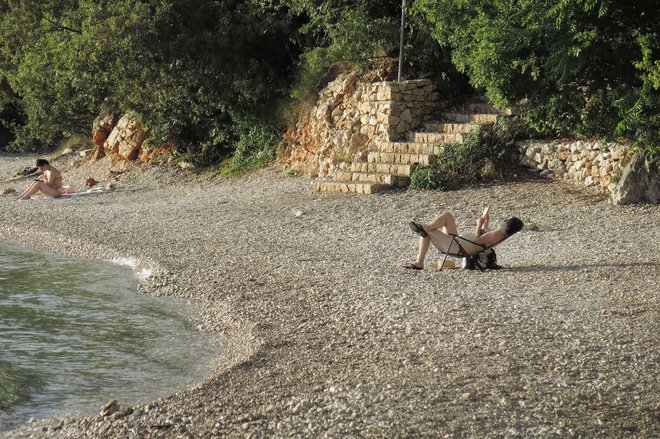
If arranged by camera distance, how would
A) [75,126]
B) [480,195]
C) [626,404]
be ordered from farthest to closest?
1. [75,126]
2. [480,195]
3. [626,404]

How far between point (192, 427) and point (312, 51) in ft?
50.0

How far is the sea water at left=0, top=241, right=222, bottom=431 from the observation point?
857 cm

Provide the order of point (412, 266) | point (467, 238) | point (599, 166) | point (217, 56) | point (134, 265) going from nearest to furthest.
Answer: point (467, 238) → point (412, 266) → point (134, 265) → point (599, 166) → point (217, 56)

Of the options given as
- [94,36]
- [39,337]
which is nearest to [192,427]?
[39,337]

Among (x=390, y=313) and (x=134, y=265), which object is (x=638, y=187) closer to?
(x=390, y=313)

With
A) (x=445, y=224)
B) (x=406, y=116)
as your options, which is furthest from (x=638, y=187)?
(x=406, y=116)

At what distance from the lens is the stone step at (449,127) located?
18.5 m

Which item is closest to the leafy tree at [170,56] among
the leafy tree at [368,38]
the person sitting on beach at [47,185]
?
the leafy tree at [368,38]

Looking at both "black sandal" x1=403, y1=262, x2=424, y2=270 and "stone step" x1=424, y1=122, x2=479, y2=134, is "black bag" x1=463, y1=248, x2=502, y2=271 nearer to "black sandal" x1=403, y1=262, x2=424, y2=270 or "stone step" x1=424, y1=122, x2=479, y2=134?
"black sandal" x1=403, y1=262, x2=424, y2=270

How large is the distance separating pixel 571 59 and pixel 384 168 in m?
6.30

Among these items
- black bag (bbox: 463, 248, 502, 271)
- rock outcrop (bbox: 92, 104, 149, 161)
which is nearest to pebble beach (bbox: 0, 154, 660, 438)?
black bag (bbox: 463, 248, 502, 271)

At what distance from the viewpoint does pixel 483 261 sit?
1207 centimetres

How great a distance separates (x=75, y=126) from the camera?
99.2 ft

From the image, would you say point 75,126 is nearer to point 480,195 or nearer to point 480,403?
point 480,195
